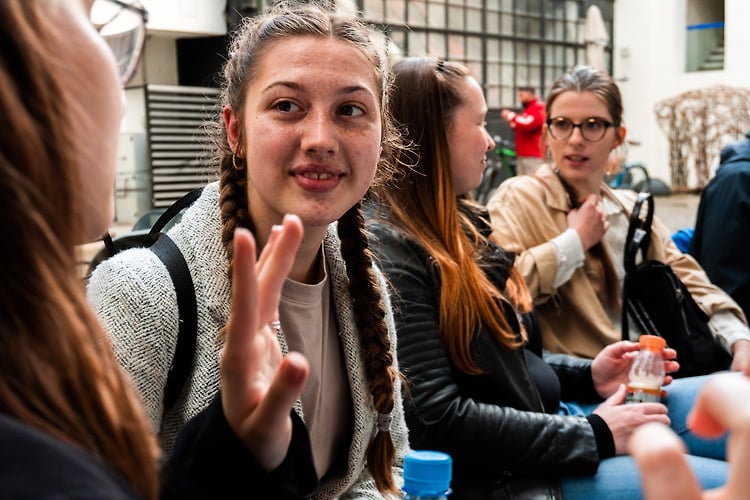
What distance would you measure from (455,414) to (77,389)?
1.12 meters

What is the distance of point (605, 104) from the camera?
2.56 meters

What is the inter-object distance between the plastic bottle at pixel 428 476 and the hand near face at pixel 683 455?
0.61 m

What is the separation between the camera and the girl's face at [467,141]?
1.92 meters

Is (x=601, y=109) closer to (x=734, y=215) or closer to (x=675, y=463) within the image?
(x=734, y=215)

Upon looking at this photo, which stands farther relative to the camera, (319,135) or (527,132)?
(527,132)

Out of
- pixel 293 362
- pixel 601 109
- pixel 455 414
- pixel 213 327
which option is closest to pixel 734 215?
pixel 601 109

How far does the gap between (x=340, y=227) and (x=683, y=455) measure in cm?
100

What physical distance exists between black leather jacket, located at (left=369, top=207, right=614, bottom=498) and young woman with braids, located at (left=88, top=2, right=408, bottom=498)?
0.20 metres

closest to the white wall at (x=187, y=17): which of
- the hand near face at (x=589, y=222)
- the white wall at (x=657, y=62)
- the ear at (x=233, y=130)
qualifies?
the white wall at (x=657, y=62)

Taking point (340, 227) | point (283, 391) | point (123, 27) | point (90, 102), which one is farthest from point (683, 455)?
point (123, 27)

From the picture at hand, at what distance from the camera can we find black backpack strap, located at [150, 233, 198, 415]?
1140 mm

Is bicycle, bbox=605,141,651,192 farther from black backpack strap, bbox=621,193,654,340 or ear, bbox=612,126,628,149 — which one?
black backpack strap, bbox=621,193,654,340

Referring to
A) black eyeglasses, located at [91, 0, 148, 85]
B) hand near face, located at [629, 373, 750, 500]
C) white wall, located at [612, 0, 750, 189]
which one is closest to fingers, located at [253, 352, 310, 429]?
hand near face, located at [629, 373, 750, 500]

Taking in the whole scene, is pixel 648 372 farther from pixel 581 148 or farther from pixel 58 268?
pixel 58 268
